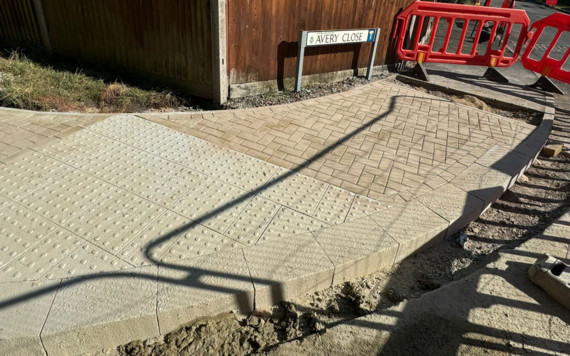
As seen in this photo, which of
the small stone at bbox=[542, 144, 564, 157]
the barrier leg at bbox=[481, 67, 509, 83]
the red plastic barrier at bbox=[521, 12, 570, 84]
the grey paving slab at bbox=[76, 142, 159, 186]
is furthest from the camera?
the barrier leg at bbox=[481, 67, 509, 83]

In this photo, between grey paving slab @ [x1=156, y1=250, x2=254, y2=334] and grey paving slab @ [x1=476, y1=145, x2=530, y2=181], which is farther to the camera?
grey paving slab @ [x1=476, y1=145, x2=530, y2=181]

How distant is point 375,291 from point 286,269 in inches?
32.2

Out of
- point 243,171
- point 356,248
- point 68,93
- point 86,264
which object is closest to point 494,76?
point 243,171

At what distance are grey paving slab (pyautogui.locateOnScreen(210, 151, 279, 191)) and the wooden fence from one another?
7.57ft

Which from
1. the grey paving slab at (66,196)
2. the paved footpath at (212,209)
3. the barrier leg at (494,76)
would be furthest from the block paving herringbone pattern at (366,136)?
the barrier leg at (494,76)

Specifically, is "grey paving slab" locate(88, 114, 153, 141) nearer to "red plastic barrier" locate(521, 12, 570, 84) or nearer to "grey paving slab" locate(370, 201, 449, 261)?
"grey paving slab" locate(370, 201, 449, 261)

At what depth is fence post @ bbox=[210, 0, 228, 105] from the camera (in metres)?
5.69

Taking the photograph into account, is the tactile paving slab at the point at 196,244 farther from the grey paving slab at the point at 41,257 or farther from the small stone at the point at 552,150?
the small stone at the point at 552,150

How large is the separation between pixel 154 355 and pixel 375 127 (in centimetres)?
441

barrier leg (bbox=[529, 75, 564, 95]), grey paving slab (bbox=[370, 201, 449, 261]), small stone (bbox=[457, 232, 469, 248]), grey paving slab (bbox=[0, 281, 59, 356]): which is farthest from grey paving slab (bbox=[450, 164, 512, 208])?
barrier leg (bbox=[529, 75, 564, 95])

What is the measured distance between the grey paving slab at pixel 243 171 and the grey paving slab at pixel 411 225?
1.31 meters

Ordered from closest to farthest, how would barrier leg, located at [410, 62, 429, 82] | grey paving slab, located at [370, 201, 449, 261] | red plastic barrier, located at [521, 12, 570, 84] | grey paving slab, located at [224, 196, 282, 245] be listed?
1. grey paving slab, located at [224, 196, 282, 245]
2. grey paving slab, located at [370, 201, 449, 261]
3. red plastic barrier, located at [521, 12, 570, 84]
4. barrier leg, located at [410, 62, 429, 82]

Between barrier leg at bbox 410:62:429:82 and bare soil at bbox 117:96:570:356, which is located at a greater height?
barrier leg at bbox 410:62:429:82

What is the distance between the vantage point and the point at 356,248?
325 cm
